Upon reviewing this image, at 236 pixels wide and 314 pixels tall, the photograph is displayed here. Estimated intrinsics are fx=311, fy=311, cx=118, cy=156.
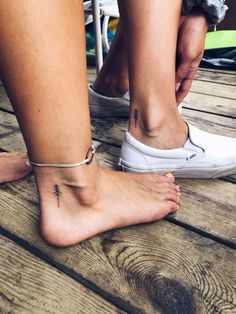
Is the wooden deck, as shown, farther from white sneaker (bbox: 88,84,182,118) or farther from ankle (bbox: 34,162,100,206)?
white sneaker (bbox: 88,84,182,118)

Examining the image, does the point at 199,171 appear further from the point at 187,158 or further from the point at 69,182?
the point at 69,182

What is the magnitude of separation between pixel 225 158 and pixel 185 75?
0.24 metres

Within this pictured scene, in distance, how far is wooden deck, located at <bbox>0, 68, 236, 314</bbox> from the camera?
0.48 metres

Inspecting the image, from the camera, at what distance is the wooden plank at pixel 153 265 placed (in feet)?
1.58

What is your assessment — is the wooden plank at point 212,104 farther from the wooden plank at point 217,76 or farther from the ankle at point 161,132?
the ankle at point 161,132

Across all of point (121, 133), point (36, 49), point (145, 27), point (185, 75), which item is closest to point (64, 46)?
point (36, 49)

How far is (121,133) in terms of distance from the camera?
3.41 ft

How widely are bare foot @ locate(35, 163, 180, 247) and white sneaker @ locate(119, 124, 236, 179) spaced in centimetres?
11

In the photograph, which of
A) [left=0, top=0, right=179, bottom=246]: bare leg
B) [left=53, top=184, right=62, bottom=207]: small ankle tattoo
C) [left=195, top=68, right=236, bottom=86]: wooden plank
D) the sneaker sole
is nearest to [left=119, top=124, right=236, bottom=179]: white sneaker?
the sneaker sole

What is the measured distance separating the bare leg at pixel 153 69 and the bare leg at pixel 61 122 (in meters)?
0.16

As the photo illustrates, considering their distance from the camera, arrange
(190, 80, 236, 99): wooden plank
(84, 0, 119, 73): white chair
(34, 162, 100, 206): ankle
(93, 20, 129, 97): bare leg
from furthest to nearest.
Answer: (84, 0, 119, 73): white chair < (190, 80, 236, 99): wooden plank < (93, 20, 129, 97): bare leg < (34, 162, 100, 206): ankle

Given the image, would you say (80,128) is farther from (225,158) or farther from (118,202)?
(225,158)

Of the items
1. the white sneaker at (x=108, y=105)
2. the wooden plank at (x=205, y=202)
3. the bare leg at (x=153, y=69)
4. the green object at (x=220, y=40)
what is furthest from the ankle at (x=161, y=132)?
the green object at (x=220, y=40)

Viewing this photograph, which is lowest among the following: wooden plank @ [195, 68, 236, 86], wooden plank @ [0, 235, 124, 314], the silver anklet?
wooden plank @ [195, 68, 236, 86]
